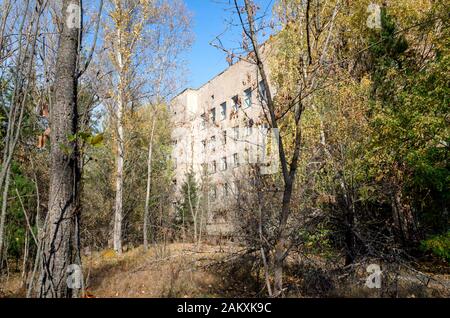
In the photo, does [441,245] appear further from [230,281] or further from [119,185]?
[119,185]

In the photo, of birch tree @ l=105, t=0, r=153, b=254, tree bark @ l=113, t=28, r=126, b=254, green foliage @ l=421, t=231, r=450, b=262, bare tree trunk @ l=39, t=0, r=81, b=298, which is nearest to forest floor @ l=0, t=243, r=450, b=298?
bare tree trunk @ l=39, t=0, r=81, b=298

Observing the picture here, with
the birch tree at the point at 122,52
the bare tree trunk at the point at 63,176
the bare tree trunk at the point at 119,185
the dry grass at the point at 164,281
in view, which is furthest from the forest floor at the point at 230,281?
the birch tree at the point at 122,52

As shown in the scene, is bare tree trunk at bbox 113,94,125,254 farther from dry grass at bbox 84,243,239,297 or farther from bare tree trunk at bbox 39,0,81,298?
bare tree trunk at bbox 39,0,81,298

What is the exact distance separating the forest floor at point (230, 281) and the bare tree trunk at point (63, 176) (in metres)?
0.74

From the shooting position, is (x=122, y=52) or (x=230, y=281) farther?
(x=122, y=52)

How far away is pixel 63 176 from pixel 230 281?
170 inches

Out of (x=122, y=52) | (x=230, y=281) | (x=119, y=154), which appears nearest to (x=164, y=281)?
(x=230, y=281)

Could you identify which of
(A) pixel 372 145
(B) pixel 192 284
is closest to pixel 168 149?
(A) pixel 372 145

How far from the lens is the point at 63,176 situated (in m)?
3.14

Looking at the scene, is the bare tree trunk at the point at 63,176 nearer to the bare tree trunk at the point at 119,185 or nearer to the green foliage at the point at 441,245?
the green foliage at the point at 441,245

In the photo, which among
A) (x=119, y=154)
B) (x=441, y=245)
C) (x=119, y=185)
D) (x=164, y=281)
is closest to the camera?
(x=164, y=281)

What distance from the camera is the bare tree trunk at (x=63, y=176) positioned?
3039 millimetres

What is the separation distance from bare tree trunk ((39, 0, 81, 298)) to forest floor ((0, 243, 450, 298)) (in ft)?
2.44

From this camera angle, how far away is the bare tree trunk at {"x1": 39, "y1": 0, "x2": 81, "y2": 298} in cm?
304
